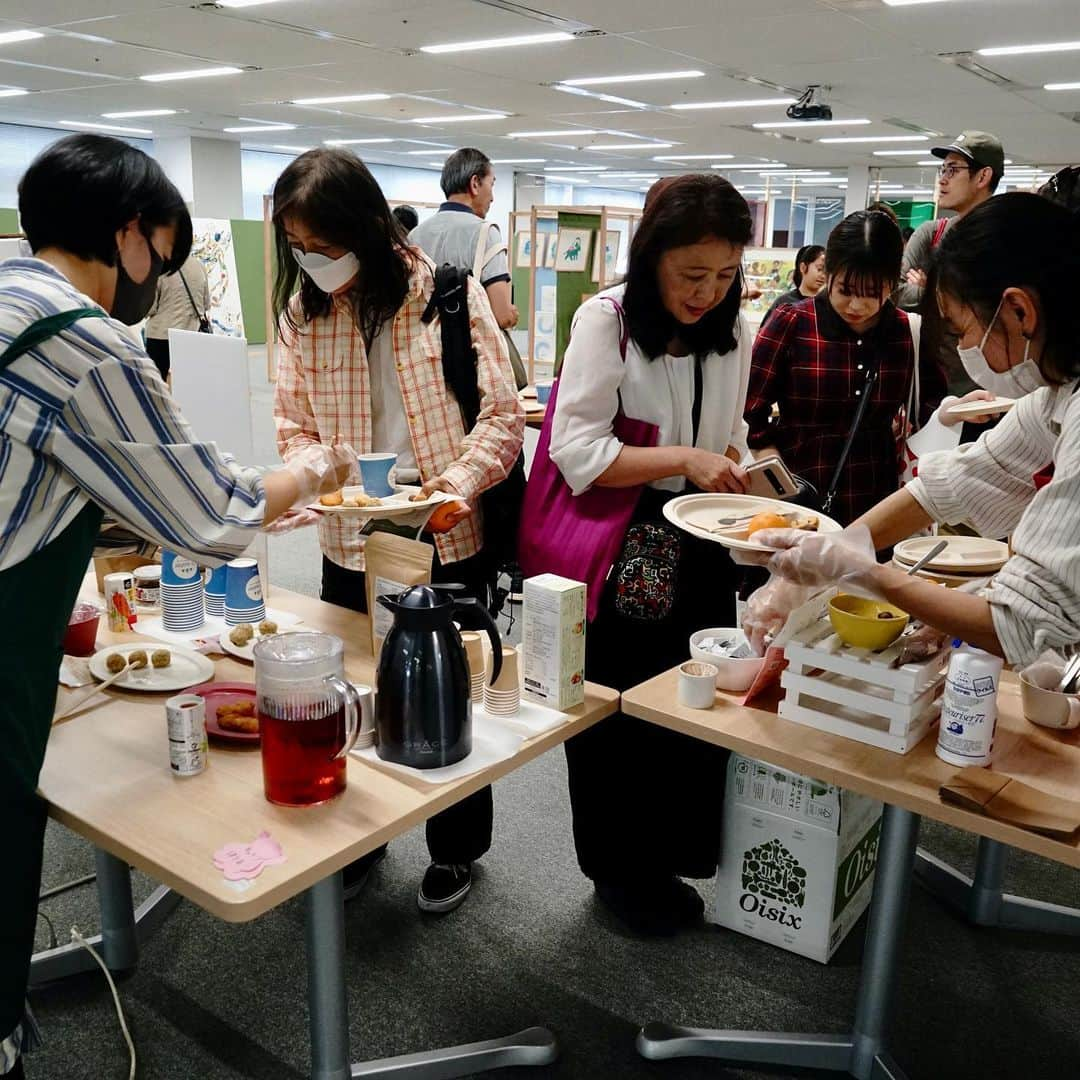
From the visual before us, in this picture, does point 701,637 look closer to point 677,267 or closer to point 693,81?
point 677,267

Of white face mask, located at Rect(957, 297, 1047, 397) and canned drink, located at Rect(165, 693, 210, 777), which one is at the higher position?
white face mask, located at Rect(957, 297, 1047, 397)

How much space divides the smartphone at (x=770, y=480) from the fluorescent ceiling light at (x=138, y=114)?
1154 centimetres

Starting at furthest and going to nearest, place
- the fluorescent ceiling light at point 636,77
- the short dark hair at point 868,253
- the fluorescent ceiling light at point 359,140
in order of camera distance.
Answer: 1. the fluorescent ceiling light at point 359,140
2. the fluorescent ceiling light at point 636,77
3. the short dark hair at point 868,253

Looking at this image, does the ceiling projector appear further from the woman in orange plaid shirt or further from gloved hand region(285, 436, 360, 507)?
gloved hand region(285, 436, 360, 507)

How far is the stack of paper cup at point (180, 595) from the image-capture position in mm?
1850

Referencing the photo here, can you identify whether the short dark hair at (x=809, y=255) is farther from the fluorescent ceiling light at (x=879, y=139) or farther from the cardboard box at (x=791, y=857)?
the fluorescent ceiling light at (x=879, y=139)

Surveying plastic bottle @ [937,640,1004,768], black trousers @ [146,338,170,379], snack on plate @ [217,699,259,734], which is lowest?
black trousers @ [146,338,170,379]

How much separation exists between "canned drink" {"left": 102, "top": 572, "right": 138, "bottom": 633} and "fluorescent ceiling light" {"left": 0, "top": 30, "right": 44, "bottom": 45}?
7267 millimetres

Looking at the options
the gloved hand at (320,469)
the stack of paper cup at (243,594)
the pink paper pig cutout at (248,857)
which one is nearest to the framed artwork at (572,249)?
the stack of paper cup at (243,594)

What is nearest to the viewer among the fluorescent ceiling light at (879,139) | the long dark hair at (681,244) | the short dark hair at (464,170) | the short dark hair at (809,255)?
the long dark hair at (681,244)

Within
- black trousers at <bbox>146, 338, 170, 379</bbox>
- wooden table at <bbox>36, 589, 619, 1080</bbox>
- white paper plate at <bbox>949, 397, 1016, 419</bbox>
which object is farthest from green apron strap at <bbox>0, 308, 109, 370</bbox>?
black trousers at <bbox>146, 338, 170, 379</bbox>

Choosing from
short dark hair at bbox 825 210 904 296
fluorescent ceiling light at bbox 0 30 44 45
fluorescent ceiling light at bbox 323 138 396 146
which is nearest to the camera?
short dark hair at bbox 825 210 904 296

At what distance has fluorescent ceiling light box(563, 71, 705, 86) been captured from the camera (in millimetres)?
8312

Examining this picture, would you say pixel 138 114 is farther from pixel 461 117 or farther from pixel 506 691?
pixel 506 691
